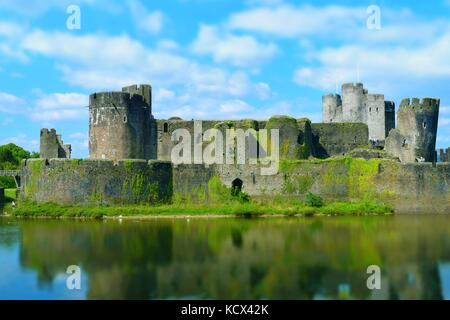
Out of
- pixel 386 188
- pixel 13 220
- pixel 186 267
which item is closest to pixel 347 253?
pixel 186 267

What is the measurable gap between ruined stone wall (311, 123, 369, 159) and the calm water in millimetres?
15544

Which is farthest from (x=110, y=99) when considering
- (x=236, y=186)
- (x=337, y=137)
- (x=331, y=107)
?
(x=331, y=107)

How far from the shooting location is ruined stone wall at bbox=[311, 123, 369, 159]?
40469 mm

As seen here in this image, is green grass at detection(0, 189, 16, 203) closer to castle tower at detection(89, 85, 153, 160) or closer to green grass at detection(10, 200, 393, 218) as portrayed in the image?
castle tower at detection(89, 85, 153, 160)

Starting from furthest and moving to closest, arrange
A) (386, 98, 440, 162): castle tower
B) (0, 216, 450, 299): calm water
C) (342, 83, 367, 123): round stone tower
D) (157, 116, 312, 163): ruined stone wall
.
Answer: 1. (342, 83, 367, 123): round stone tower
2. (386, 98, 440, 162): castle tower
3. (157, 116, 312, 163): ruined stone wall
4. (0, 216, 450, 299): calm water

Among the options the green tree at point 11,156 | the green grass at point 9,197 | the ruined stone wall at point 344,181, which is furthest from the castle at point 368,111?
the green tree at point 11,156

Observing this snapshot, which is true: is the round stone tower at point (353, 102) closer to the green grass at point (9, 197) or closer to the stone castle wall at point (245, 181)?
the stone castle wall at point (245, 181)

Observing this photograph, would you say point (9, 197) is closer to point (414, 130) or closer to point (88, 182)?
point (88, 182)

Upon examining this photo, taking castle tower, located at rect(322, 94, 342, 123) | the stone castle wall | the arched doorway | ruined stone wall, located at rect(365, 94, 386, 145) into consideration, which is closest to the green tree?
the stone castle wall

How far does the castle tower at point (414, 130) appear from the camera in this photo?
3728 centimetres

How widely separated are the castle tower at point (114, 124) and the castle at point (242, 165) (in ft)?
0.19

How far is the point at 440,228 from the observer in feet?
77.3

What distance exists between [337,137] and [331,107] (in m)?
7.00

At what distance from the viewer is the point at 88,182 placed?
31.5 metres
